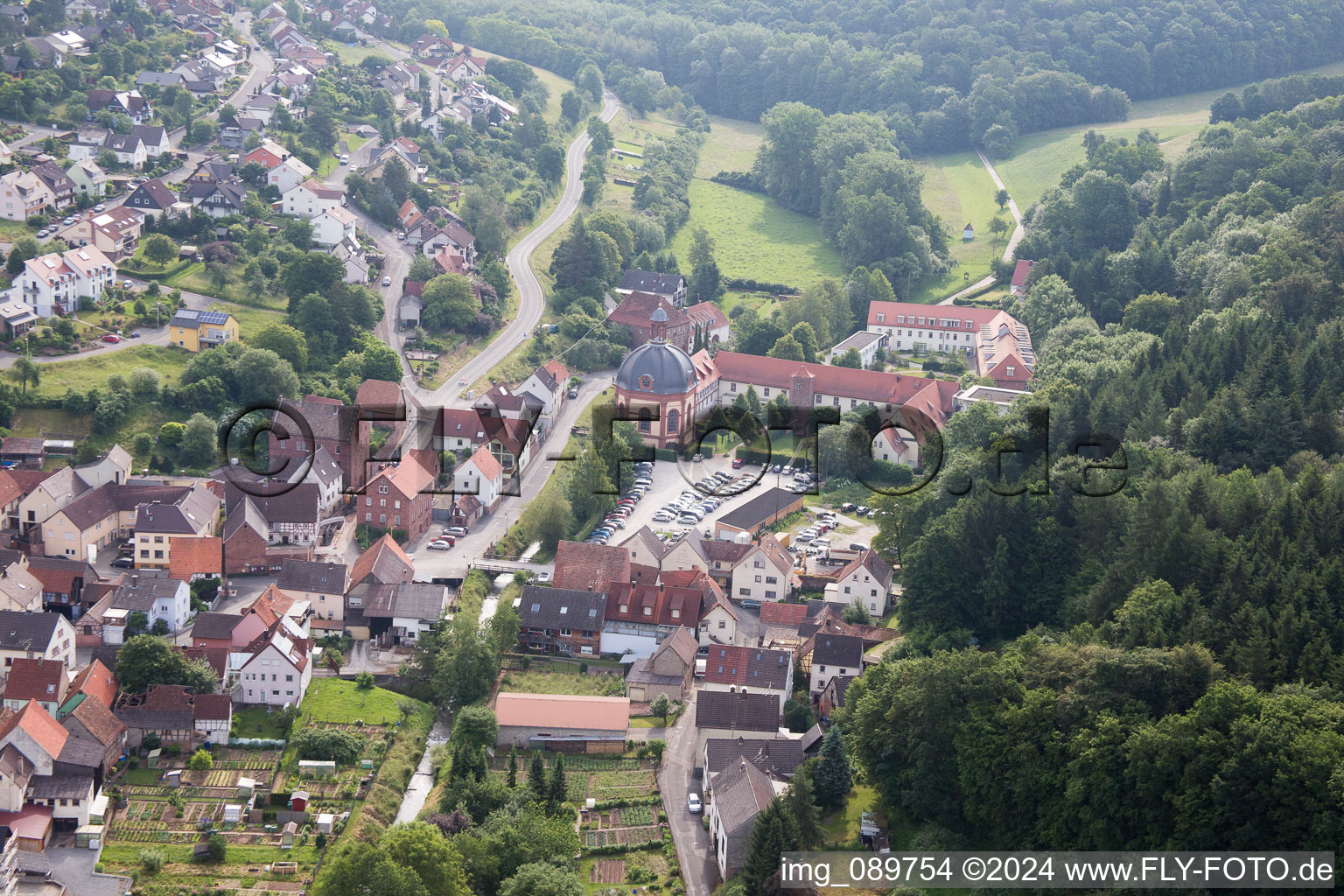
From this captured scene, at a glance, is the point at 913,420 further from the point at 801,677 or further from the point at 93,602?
the point at 93,602

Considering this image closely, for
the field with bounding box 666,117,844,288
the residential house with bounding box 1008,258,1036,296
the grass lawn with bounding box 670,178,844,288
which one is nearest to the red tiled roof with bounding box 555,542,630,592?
the residential house with bounding box 1008,258,1036,296

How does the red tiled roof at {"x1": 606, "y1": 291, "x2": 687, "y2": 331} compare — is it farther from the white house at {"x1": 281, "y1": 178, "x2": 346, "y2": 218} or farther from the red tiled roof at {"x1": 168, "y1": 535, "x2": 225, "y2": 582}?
the red tiled roof at {"x1": 168, "y1": 535, "x2": 225, "y2": 582}

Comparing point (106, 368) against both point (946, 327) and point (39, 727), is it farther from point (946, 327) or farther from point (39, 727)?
point (946, 327)

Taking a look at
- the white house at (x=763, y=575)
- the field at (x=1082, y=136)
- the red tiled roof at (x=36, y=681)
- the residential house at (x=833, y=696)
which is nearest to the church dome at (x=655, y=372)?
the white house at (x=763, y=575)

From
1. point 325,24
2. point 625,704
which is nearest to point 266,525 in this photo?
point 625,704

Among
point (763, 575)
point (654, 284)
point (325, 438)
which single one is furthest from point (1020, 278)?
point (325, 438)
